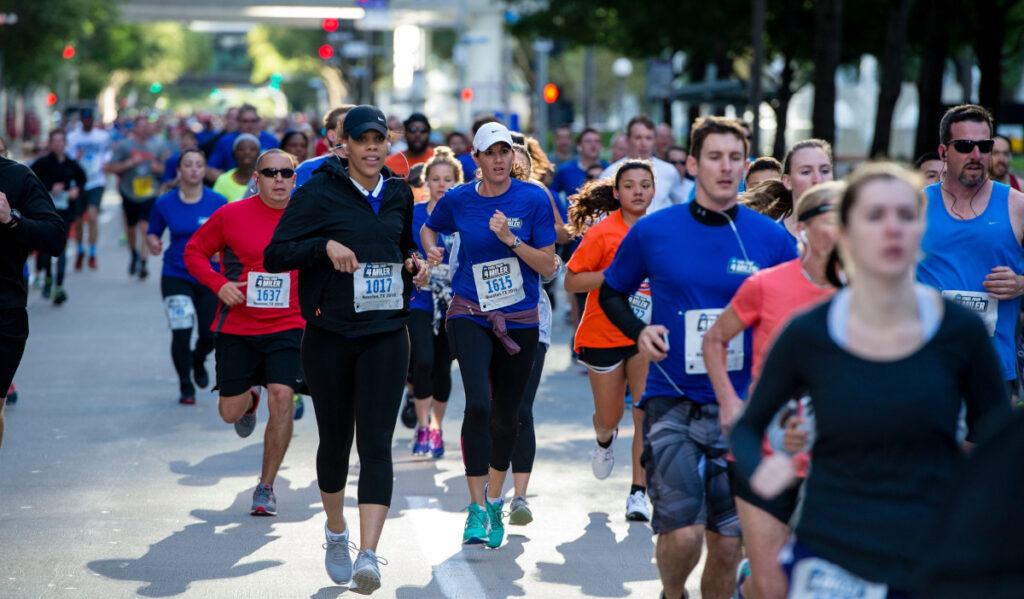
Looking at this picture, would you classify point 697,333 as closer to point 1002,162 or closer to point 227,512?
point 227,512

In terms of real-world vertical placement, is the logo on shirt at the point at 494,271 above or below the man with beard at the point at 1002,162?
below

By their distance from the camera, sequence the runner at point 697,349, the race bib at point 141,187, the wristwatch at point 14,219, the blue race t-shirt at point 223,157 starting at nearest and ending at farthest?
the runner at point 697,349, the wristwatch at point 14,219, the blue race t-shirt at point 223,157, the race bib at point 141,187

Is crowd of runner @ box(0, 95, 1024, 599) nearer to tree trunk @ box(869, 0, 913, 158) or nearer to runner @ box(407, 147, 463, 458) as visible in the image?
runner @ box(407, 147, 463, 458)

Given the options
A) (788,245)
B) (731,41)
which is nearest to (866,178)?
(788,245)

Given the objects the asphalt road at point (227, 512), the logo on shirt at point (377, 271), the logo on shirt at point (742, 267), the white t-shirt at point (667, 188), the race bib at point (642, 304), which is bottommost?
the asphalt road at point (227, 512)

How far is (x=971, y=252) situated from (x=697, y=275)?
1.83 metres

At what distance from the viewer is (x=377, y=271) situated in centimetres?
650

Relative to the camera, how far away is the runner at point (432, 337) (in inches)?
376

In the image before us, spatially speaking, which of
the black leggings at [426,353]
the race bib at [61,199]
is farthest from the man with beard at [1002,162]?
the race bib at [61,199]

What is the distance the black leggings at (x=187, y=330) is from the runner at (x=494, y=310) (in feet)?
14.5

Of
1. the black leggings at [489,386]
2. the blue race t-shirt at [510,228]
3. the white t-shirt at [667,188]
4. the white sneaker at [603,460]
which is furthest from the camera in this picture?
the white t-shirt at [667,188]

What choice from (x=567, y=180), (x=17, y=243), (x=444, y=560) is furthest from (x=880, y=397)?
(x=567, y=180)

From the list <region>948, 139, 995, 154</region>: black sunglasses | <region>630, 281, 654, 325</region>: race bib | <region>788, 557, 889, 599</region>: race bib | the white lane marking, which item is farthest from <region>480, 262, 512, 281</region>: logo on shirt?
<region>788, 557, 889, 599</region>: race bib

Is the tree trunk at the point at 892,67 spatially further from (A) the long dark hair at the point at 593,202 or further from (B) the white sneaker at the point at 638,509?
(B) the white sneaker at the point at 638,509
